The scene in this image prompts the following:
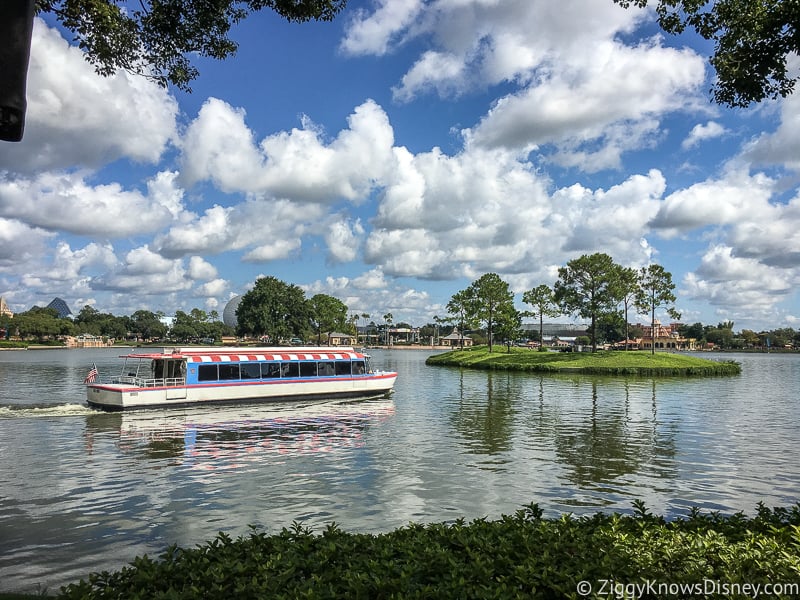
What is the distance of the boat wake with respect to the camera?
31641 mm

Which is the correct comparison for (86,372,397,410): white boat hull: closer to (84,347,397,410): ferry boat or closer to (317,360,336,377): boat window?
(84,347,397,410): ferry boat

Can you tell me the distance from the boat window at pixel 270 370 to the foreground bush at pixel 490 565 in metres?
31.8

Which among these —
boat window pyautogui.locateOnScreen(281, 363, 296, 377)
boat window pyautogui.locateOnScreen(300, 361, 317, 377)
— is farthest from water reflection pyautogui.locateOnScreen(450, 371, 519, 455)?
boat window pyautogui.locateOnScreen(281, 363, 296, 377)

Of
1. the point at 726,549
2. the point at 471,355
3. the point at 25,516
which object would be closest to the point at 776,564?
the point at 726,549

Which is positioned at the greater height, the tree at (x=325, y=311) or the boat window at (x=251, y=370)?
the tree at (x=325, y=311)

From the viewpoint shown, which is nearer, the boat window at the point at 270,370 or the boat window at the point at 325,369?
the boat window at the point at 270,370

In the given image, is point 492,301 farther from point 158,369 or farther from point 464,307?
point 158,369

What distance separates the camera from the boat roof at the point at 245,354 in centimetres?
3674

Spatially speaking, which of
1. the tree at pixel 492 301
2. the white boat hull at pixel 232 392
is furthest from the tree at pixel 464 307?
the white boat hull at pixel 232 392

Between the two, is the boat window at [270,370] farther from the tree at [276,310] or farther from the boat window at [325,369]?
the tree at [276,310]

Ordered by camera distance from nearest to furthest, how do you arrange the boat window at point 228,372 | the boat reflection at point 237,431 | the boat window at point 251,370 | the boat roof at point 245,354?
the boat reflection at point 237,431, the boat roof at point 245,354, the boat window at point 228,372, the boat window at point 251,370

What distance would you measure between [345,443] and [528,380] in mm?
40290

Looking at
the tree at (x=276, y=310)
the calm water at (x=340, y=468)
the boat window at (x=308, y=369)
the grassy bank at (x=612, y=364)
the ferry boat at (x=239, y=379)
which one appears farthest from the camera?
the tree at (x=276, y=310)

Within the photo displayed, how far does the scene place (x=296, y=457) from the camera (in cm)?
2130
